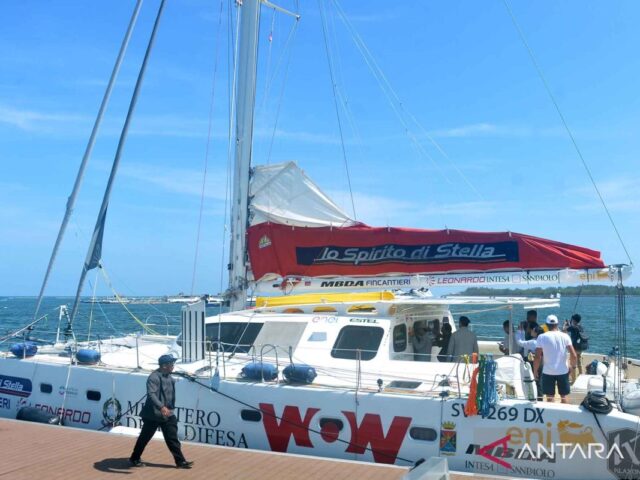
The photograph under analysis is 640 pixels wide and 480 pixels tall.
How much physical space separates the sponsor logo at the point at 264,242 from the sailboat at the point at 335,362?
36 millimetres

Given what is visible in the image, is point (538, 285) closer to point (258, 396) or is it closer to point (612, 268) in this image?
point (612, 268)

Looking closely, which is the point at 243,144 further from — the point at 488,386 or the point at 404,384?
the point at 488,386

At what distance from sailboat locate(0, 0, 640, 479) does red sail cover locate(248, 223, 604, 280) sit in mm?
22

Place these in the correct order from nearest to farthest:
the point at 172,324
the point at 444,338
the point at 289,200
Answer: the point at 444,338, the point at 289,200, the point at 172,324

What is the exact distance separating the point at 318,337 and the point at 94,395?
3.52 meters

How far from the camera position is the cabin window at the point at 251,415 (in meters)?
8.45

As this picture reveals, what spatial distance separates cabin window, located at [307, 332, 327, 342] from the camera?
31.4 feet

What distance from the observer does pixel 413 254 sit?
9.80 m

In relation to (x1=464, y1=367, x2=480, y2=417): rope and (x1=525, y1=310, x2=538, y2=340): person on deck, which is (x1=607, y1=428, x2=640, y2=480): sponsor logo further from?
(x1=525, y1=310, x2=538, y2=340): person on deck

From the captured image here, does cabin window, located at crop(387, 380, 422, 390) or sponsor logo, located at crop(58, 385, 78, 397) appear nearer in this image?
cabin window, located at crop(387, 380, 422, 390)

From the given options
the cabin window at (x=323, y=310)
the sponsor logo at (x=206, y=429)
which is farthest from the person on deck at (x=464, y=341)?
the sponsor logo at (x=206, y=429)

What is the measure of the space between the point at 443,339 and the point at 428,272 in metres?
1.38

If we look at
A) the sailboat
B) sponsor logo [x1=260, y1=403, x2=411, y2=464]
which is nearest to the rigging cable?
the sailboat

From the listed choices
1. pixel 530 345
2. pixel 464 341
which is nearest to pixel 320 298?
pixel 464 341
